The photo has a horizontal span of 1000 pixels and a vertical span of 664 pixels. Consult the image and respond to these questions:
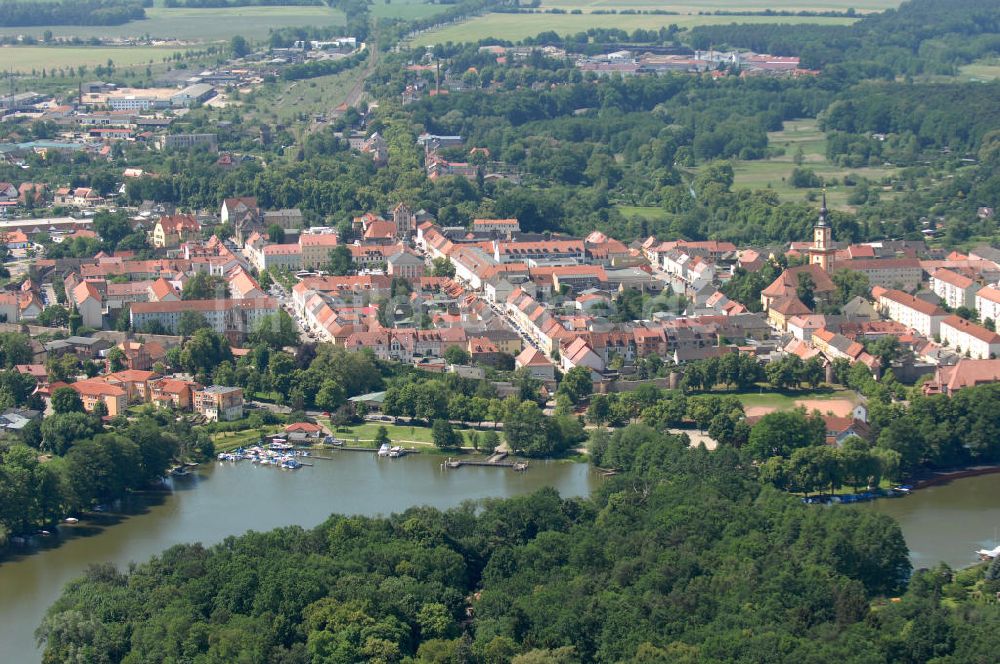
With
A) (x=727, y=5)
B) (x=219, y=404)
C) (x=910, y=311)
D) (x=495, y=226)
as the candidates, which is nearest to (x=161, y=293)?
(x=219, y=404)

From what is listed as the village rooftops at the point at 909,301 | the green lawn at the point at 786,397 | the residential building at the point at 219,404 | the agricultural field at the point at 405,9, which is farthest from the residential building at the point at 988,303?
the agricultural field at the point at 405,9

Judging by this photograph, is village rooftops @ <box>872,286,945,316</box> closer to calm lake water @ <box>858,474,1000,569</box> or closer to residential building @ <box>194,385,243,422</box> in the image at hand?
calm lake water @ <box>858,474,1000,569</box>

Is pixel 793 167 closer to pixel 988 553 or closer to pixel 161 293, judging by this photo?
pixel 161 293

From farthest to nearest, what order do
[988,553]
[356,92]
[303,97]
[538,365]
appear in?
[356,92] → [303,97] → [538,365] → [988,553]

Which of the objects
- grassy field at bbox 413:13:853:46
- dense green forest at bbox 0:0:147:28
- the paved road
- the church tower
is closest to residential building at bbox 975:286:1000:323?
the church tower

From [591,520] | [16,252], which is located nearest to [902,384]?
[591,520]
